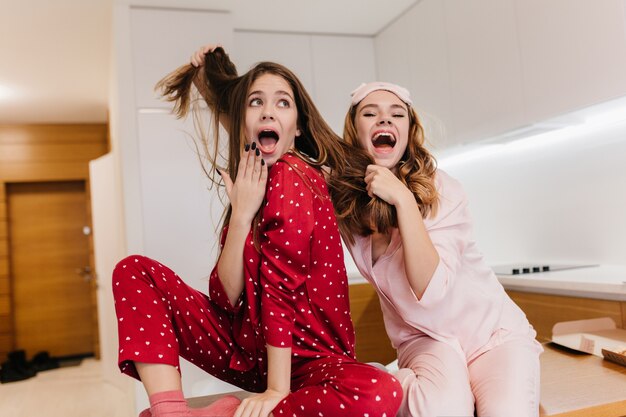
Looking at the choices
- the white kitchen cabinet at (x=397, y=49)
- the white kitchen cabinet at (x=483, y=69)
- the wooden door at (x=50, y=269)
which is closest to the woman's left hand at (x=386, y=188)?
the white kitchen cabinet at (x=483, y=69)

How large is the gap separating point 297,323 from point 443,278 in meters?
0.35

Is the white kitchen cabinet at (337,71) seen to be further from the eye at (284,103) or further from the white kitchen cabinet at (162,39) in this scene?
the eye at (284,103)

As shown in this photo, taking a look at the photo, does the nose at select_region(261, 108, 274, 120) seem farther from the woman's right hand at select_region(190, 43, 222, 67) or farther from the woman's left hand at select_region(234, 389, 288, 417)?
the woman's left hand at select_region(234, 389, 288, 417)

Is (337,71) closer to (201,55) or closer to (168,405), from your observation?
(201,55)

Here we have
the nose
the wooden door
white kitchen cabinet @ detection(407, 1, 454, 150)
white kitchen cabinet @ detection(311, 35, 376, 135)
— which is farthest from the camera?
the wooden door

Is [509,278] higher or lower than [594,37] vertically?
lower

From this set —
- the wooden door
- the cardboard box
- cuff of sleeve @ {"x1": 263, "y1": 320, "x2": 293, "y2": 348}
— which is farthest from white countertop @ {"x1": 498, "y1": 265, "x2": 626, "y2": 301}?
the wooden door

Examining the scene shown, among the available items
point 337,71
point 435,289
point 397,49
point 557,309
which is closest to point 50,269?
point 337,71

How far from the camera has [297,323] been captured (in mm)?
1232

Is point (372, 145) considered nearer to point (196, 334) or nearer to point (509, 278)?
point (196, 334)

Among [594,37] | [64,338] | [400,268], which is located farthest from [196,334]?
[64,338]

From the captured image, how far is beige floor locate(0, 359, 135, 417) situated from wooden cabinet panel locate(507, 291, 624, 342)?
2.37 m

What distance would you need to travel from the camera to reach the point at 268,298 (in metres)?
1.15

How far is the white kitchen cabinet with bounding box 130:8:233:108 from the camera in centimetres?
306
